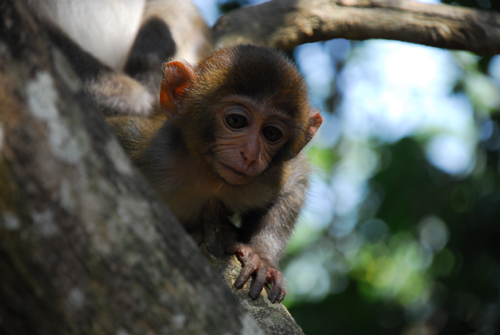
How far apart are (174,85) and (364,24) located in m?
3.48

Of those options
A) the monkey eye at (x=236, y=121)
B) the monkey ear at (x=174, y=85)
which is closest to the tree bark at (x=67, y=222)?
the monkey eye at (x=236, y=121)

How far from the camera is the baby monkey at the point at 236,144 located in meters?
3.81

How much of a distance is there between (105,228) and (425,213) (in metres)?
8.93

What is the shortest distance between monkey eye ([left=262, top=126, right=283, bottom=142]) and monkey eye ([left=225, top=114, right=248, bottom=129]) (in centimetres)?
→ 24

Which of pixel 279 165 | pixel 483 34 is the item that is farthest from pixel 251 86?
pixel 483 34

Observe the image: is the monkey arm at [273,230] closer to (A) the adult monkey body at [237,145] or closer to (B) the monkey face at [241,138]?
(A) the adult monkey body at [237,145]

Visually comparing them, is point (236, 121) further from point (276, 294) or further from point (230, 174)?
point (276, 294)

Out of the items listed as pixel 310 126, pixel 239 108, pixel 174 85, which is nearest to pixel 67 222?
pixel 239 108

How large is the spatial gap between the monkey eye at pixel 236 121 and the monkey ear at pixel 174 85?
1.89 feet

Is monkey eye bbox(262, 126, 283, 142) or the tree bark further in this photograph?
monkey eye bbox(262, 126, 283, 142)

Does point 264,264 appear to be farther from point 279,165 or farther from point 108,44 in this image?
point 108,44

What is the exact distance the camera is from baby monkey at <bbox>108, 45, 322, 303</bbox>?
3812 millimetres

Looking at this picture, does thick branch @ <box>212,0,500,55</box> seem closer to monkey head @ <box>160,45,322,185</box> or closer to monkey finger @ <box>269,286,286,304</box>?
monkey head @ <box>160,45,322,185</box>

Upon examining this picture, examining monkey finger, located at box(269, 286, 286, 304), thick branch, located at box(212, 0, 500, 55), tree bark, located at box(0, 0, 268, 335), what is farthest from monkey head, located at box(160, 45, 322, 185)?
thick branch, located at box(212, 0, 500, 55)
